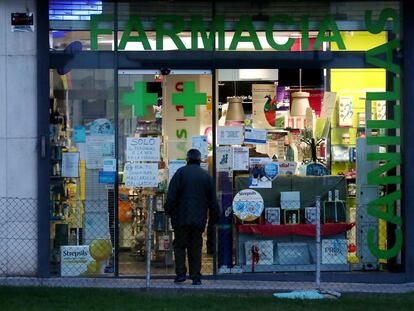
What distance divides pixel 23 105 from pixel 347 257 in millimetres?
4926

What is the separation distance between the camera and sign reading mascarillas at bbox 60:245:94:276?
40.7 ft

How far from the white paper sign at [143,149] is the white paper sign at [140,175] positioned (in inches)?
3.8

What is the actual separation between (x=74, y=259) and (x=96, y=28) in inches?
125

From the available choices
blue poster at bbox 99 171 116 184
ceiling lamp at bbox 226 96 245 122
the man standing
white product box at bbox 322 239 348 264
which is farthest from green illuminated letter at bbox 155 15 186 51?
white product box at bbox 322 239 348 264

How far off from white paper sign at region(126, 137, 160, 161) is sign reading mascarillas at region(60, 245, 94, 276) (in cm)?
141

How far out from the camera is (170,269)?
12531 mm

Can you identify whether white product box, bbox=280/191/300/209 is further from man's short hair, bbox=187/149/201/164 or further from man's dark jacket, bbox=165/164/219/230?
man's short hair, bbox=187/149/201/164

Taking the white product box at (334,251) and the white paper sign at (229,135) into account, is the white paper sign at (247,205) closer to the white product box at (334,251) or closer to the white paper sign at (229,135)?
the white paper sign at (229,135)

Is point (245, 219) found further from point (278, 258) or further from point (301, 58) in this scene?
point (301, 58)

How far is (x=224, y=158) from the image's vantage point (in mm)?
12641

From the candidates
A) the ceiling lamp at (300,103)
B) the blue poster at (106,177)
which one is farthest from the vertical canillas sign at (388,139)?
the blue poster at (106,177)

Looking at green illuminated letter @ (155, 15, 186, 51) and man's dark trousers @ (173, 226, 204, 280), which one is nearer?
man's dark trousers @ (173, 226, 204, 280)

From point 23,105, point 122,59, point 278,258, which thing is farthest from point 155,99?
point 278,258

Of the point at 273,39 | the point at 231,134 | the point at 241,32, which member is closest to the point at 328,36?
the point at 273,39
